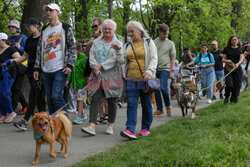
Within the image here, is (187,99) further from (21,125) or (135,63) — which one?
(21,125)

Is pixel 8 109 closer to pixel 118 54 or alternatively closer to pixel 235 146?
pixel 118 54

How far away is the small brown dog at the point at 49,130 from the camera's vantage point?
4176 mm

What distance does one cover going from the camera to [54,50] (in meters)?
5.86

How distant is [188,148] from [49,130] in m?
1.93

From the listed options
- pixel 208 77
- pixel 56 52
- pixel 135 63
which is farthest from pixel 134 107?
pixel 208 77

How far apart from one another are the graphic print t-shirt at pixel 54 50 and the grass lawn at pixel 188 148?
189 cm

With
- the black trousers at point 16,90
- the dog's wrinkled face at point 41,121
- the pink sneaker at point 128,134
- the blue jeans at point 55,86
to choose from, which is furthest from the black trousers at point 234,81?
the dog's wrinkled face at point 41,121

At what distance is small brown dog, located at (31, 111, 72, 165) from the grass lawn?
1.55 ft

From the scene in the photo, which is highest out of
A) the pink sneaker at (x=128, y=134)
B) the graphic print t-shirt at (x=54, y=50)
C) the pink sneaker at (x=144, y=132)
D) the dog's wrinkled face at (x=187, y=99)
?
the graphic print t-shirt at (x=54, y=50)

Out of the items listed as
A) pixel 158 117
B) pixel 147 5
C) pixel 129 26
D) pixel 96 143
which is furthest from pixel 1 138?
pixel 147 5

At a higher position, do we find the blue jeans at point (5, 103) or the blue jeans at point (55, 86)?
the blue jeans at point (55, 86)

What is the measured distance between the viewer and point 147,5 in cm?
1778

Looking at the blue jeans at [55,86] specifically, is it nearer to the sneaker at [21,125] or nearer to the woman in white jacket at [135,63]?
the sneaker at [21,125]

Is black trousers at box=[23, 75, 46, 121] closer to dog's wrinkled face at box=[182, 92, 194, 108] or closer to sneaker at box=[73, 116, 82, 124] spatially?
sneaker at box=[73, 116, 82, 124]
